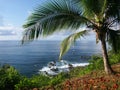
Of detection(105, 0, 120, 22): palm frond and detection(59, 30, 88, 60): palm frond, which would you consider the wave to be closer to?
detection(59, 30, 88, 60): palm frond

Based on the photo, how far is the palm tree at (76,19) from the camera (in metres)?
11.6

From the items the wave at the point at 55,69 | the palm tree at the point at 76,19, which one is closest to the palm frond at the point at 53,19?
the palm tree at the point at 76,19

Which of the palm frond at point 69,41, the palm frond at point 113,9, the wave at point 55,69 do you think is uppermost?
the palm frond at point 113,9

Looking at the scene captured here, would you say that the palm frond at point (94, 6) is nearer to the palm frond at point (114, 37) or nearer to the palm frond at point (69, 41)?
the palm frond at point (69, 41)

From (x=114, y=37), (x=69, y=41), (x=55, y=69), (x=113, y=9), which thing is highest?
(x=113, y=9)

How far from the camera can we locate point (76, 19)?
1212cm

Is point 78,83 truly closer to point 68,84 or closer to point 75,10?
point 68,84

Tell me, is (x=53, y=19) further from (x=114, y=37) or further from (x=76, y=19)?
(x=114, y=37)

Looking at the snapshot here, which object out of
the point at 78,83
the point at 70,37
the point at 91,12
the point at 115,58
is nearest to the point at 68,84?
the point at 78,83

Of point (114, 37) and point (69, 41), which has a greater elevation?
point (114, 37)

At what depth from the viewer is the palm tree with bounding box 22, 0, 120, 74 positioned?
11.6 meters

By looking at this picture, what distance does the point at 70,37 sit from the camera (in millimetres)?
12391

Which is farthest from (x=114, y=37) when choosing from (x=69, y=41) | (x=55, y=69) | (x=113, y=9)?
(x=55, y=69)

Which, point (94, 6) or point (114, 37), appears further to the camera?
point (114, 37)
